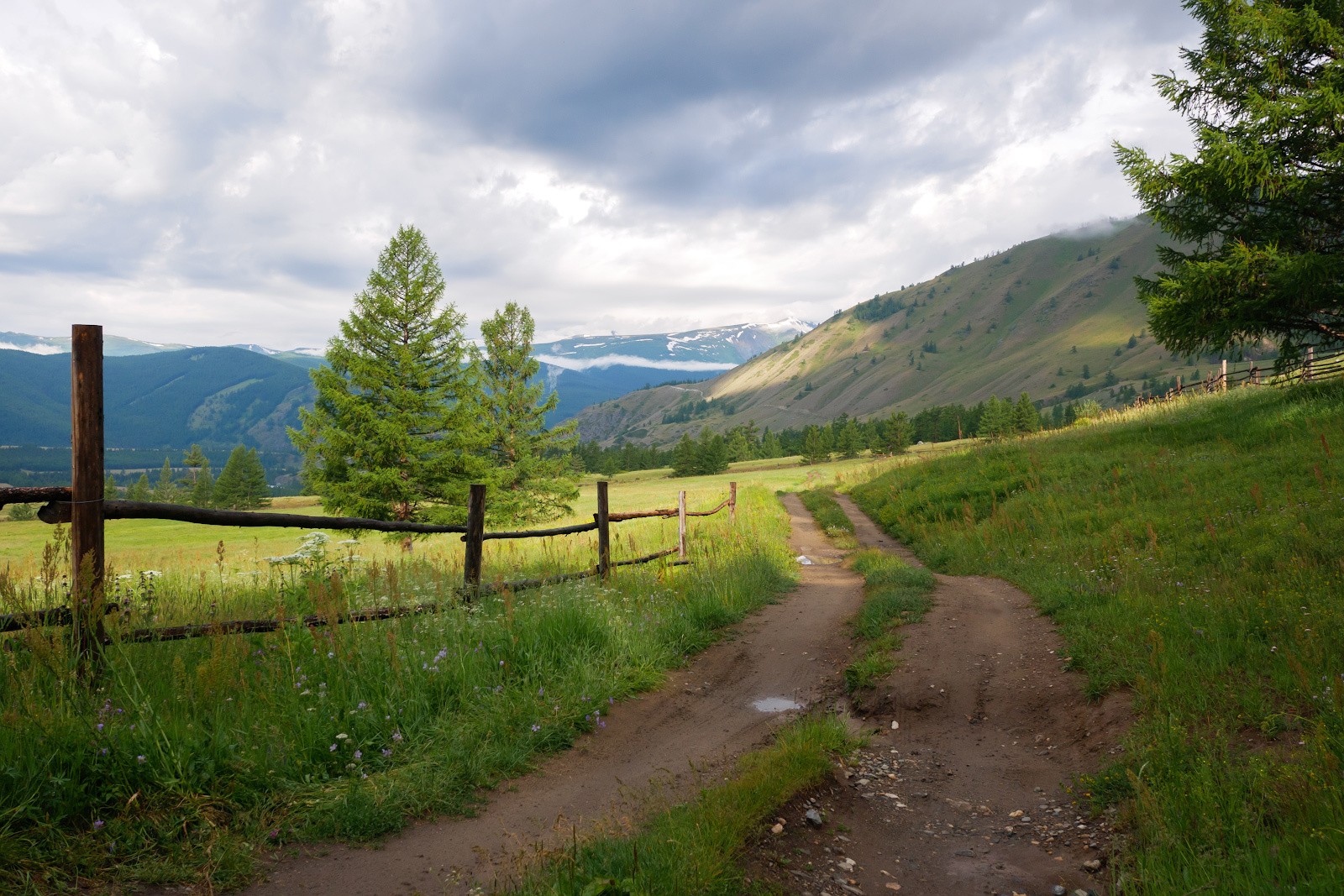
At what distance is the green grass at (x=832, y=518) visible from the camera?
64.0ft

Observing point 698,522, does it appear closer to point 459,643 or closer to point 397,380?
point 397,380

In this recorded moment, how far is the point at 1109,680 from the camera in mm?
6297

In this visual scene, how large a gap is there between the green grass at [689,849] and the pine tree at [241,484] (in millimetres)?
97267

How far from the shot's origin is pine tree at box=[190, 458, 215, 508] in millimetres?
89188

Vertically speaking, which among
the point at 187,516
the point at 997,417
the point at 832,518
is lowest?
the point at 832,518

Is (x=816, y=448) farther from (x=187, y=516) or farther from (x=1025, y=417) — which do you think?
(x=187, y=516)

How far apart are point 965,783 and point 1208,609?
3.65 metres

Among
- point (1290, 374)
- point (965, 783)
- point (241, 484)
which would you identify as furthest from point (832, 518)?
point (241, 484)

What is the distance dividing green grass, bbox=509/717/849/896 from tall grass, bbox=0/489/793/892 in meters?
1.34

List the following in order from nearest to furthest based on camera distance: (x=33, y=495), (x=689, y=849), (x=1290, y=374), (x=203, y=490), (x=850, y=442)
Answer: (x=689, y=849) → (x=33, y=495) → (x=1290, y=374) → (x=203, y=490) → (x=850, y=442)

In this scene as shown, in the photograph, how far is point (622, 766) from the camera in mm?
5414

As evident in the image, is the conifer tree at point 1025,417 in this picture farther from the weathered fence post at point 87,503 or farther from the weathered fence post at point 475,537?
the weathered fence post at point 87,503

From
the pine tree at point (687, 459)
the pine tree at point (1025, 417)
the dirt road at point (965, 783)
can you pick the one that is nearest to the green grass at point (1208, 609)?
the dirt road at point (965, 783)

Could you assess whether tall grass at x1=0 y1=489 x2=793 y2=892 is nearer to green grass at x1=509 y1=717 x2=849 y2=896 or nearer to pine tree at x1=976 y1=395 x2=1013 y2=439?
green grass at x1=509 y1=717 x2=849 y2=896
